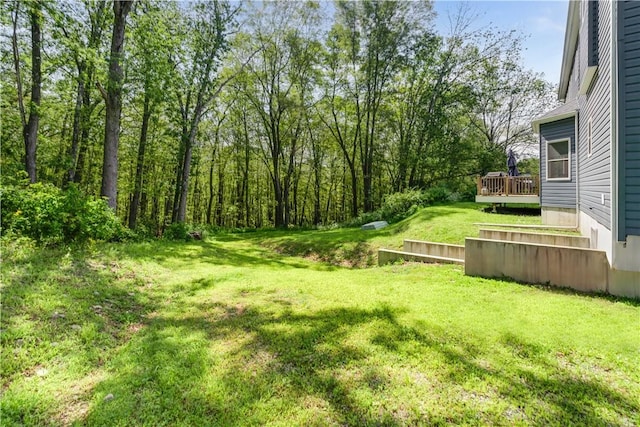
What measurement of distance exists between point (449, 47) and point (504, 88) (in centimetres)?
504

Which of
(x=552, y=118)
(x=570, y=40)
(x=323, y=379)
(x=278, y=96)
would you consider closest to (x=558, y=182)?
(x=552, y=118)

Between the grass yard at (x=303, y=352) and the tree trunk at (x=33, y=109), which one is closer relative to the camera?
the grass yard at (x=303, y=352)

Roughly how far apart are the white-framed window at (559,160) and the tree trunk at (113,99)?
13.4 metres

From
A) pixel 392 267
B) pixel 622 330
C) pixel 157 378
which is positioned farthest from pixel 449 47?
pixel 157 378

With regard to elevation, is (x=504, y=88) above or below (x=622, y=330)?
above

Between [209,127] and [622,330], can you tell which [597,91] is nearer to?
[622,330]

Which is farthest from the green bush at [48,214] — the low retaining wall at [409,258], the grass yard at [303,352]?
the low retaining wall at [409,258]

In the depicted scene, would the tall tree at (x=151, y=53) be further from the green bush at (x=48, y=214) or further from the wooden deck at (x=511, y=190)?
the wooden deck at (x=511, y=190)

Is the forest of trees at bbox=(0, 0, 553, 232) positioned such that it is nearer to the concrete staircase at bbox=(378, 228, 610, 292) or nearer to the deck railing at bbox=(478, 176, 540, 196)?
the deck railing at bbox=(478, 176, 540, 196)

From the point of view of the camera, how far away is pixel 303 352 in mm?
3160

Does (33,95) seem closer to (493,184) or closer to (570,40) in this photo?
(570,40)

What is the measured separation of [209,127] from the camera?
2417 cm

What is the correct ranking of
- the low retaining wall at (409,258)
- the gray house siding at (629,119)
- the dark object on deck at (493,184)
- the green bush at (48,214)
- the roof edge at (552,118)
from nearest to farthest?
the gray house siding at (629,119)
the green bush at (48,214)
the low retaining wall at (409,258)
the roof edge at (552,118)
the dark object on deck at (493,184)

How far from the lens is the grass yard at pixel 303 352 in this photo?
2326 mm
